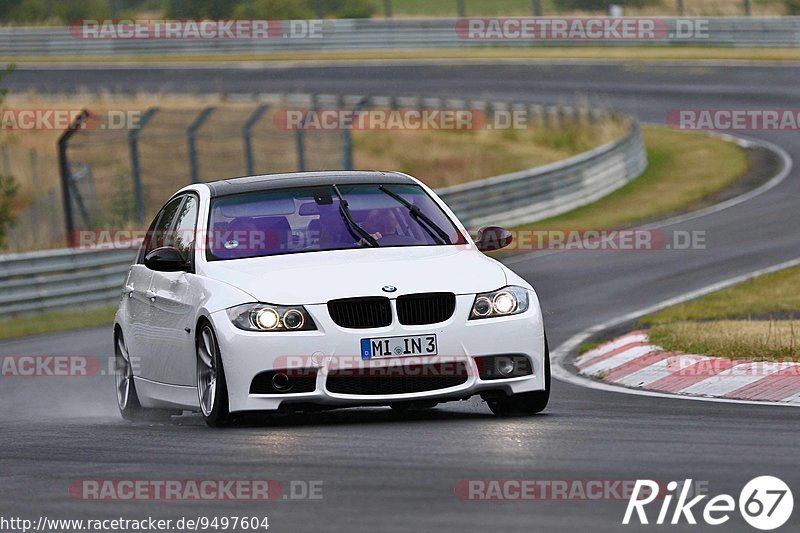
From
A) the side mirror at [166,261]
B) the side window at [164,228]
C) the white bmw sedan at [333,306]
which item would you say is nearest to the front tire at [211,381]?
the white bmw sedan at [333,306]

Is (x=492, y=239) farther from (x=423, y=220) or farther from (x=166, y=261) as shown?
(x=166, y=261)

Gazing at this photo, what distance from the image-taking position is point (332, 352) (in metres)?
8.61

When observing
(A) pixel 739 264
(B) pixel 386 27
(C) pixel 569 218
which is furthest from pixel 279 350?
(B) pixel 386 27

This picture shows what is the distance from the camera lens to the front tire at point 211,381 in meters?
8.82

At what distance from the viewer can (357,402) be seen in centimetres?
870

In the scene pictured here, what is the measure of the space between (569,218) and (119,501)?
20.7 m

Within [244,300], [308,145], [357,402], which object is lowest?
[308,145]

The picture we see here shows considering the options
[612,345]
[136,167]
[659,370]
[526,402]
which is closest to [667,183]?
[136,167]

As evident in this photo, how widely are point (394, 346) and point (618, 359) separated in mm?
4720

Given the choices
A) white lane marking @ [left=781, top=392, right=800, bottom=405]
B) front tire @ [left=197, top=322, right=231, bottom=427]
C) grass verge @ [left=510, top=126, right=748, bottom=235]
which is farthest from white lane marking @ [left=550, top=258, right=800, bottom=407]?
grass verge @ [left=510, top=126, right=748, bottom=235]

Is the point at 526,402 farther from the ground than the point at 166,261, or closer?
closer

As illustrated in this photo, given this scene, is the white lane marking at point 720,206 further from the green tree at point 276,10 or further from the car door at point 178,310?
the green tree at point 276,10

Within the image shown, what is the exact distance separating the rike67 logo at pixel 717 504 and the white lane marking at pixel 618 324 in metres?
3.31

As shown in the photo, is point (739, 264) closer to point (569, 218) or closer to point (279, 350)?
point (569, 218)
